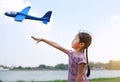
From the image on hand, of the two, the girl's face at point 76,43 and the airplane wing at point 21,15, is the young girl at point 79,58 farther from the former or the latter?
the airplane wing at point 21,15

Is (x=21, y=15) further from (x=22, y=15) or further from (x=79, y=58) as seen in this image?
(x=79, y=58)

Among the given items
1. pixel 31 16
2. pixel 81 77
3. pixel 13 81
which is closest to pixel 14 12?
pixel 31 16

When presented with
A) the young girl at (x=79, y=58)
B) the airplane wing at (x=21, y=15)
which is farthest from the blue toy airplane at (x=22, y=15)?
the young girl at (x=79, y=58)

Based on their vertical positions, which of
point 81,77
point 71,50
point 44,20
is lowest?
point 81,77

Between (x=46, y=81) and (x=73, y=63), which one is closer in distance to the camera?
(x=73, y=63)

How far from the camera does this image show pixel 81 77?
6188 mm

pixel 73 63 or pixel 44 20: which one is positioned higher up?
pixel 44 20

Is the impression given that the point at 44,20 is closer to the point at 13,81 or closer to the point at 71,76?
the point at 71,76

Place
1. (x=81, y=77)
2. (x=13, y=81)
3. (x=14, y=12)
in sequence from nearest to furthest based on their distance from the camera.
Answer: (x=81, y=77), (x=14, y=12), (x=13, y=81)

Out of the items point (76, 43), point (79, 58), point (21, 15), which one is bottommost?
point (79, 58)

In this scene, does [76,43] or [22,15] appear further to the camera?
[22,15]

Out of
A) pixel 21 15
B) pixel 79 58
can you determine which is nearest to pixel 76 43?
pixel 79 58

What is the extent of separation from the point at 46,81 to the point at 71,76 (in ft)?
55.9

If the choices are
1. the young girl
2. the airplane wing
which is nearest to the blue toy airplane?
the airplane wing
